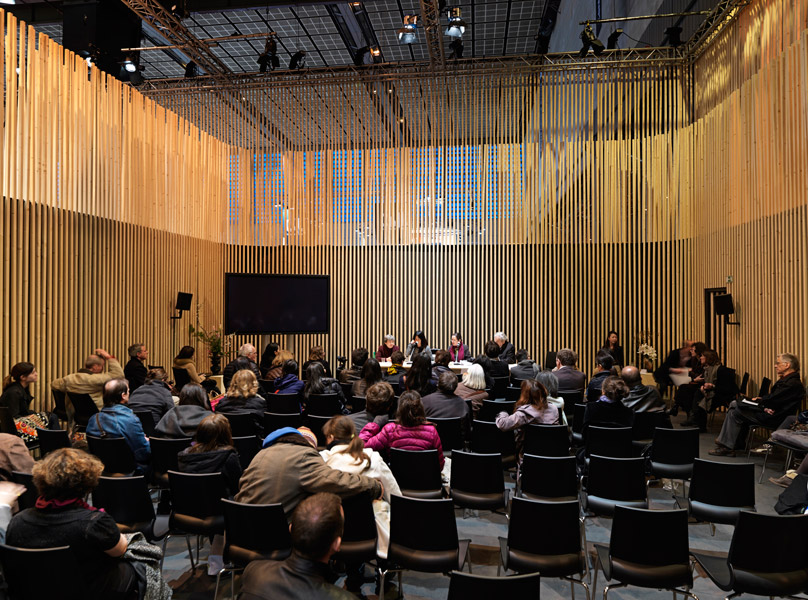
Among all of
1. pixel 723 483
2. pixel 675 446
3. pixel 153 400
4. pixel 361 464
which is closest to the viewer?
pixel 361 464

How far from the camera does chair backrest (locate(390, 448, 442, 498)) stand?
4.32m

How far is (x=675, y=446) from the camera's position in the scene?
17.2ft

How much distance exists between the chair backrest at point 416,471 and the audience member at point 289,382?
316 cm

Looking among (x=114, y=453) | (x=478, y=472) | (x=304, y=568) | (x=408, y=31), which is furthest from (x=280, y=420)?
(x=408, y=31)

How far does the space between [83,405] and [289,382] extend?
239 cm

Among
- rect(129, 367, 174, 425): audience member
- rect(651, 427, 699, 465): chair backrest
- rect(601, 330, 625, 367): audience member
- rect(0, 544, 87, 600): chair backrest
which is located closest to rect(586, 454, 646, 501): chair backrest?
rect(651, 427, 699, 465): chair backrest

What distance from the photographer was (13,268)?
298 inches

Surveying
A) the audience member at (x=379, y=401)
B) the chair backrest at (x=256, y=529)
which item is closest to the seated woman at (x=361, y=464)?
the chair backrest at (x=256, y=529)

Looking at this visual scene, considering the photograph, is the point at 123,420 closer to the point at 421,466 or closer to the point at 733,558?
the point at 421,466

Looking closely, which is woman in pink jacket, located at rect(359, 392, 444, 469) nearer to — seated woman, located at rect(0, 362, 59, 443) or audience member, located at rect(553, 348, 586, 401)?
audience member, located at rect(553, 348, 586, 401)

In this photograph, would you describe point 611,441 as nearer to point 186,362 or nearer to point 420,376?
point 420,376

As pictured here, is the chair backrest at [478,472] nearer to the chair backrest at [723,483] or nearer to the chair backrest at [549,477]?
the chair backrest at [549,477]

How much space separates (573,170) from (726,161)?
3.27 metres

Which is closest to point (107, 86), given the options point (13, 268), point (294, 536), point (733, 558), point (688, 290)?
point (13, 268)
